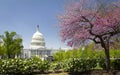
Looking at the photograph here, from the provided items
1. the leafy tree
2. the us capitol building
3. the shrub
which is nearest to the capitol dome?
the us capitol building

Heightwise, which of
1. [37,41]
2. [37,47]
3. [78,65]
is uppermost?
[37,41]

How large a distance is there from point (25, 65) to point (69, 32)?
425 centimetres

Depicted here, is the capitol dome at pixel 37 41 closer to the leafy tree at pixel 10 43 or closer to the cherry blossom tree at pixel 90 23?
the leafy tree at pixel 10 43

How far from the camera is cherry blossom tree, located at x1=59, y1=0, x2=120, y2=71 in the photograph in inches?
703

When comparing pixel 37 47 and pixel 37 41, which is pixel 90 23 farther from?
pixel 37 47

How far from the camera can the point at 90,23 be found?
18.1 metres

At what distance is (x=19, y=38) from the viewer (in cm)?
4984

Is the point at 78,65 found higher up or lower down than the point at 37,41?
lower down

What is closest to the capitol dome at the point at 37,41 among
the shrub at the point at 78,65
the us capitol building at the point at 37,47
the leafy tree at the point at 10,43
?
the us capitol building at the point at 37,47

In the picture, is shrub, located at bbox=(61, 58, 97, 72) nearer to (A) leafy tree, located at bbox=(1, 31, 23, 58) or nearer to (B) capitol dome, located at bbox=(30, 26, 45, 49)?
(A) leafy tree, located at bbox=(1, 31, 23, 58)

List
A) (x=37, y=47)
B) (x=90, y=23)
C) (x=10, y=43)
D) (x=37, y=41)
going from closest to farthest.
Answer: (x=90, y=23)
(x=10, y=43)
(x=37, y=41)
(x=37, y=47)

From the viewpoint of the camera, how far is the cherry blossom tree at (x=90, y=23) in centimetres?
1784

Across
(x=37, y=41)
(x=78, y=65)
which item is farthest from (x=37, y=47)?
(x=78, y=65)

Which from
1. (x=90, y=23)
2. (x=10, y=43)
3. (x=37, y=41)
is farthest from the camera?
(x=37, y=41)
